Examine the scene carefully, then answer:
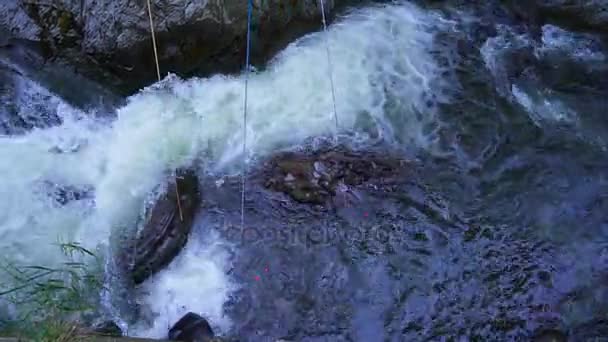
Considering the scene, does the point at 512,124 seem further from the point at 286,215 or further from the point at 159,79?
the point at 159,79

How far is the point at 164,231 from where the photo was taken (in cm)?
506

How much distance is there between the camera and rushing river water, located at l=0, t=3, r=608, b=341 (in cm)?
482

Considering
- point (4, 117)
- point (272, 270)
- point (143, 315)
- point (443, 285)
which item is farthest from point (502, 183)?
point (4, 117)

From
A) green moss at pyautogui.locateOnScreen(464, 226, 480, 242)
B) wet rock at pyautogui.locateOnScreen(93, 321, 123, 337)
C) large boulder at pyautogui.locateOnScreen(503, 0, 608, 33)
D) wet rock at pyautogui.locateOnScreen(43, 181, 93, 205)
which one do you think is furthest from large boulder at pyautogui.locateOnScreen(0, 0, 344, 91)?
large boulder at pyautogui.locateOnScreen(503, 0, 608, 33)

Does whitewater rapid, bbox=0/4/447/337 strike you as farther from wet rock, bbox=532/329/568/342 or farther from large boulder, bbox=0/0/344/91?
wet rock, bbox=532/329/568/342

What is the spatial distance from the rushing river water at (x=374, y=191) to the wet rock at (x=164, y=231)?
0.10 meters

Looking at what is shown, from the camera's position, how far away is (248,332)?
15.4ft

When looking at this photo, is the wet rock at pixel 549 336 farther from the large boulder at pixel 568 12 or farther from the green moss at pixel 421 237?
the large boulder at pixel 568 12

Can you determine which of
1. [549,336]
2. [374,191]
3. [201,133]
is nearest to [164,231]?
[201,133]

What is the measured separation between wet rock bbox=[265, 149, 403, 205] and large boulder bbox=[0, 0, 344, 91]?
1.25 metres

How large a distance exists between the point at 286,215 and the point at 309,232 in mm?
260

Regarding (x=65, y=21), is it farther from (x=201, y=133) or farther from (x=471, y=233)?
(x=471, y=233)

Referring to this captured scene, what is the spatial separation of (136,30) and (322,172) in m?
2.07

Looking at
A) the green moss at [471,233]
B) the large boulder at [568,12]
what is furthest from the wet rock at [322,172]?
the large boulder at [568,12]
